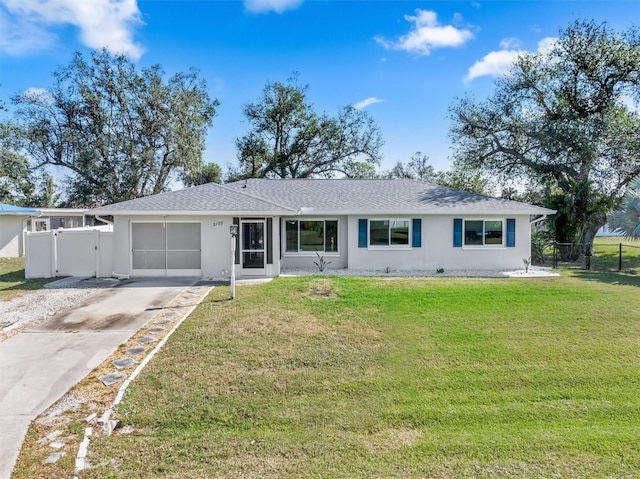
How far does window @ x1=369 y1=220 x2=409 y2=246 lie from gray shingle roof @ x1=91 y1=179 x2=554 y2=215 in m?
0.71

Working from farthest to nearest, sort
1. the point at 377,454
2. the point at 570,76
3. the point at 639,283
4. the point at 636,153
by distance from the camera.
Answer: the point at 570,76 < the point at 636,153 < the point at 639,283 < the point at 377,454

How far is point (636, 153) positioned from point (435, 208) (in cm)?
1566

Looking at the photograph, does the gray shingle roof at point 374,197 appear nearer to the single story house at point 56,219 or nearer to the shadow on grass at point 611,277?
the shadow on grass at point 611,277

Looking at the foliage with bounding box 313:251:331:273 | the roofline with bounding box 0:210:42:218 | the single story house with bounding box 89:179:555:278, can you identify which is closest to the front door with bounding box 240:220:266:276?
the single story house with bounding box 89:179:555:278

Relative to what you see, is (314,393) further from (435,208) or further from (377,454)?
(435,208)

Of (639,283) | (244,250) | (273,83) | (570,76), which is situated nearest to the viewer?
(639,283)

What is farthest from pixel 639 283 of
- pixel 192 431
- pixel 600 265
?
pixel 192 431

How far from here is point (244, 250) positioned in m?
14.1

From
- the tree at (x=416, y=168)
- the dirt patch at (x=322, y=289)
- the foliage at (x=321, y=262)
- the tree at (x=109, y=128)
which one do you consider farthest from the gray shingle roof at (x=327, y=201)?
the tree at (x=416, y=168)

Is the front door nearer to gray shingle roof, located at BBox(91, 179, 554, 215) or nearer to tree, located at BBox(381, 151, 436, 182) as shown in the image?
gray shingle roof, located at BBox(91, 179, 554, 215)

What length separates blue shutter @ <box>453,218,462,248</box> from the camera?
15.2 metres

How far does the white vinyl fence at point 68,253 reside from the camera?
13719 mm

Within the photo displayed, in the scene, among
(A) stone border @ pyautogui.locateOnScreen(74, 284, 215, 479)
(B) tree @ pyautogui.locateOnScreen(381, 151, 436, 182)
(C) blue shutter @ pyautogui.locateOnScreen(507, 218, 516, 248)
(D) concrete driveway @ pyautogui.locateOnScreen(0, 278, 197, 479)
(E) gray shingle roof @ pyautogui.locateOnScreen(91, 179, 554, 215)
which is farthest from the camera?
(B) tree @ pyautogui.locateOnScreen(381, 151, 436, 182)

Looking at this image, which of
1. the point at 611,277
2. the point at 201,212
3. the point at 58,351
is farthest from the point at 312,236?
the point at 611,277
